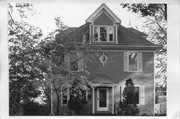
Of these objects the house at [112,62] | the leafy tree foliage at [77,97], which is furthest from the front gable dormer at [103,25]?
the leafy tree foliage at [77,97]

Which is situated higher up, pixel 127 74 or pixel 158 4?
pixel 158 4

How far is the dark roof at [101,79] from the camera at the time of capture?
136 inches

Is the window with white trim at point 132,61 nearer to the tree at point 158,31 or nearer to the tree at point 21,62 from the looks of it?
the tree at point 158,31

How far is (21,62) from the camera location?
3.49 meters

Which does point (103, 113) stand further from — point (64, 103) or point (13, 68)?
point (13, 68)

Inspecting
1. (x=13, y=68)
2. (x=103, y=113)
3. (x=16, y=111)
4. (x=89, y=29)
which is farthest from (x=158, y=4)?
(x=16, y=111)

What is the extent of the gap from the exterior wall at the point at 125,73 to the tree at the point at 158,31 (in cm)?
8

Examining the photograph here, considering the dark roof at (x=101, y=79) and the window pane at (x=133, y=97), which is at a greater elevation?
the dark roof at (x=101, y=79)

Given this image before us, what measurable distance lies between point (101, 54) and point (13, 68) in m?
1.00

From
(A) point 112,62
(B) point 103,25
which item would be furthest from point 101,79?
(B) point 103,25

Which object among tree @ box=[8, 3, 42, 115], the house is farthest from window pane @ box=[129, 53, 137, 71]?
tree @ box=[8, 3, 42, 115]

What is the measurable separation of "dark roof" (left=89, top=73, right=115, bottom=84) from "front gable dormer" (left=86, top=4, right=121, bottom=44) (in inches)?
15.0

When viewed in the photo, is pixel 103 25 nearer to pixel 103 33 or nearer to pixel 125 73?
pixel 103 33

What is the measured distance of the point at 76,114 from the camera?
3.50 meters
